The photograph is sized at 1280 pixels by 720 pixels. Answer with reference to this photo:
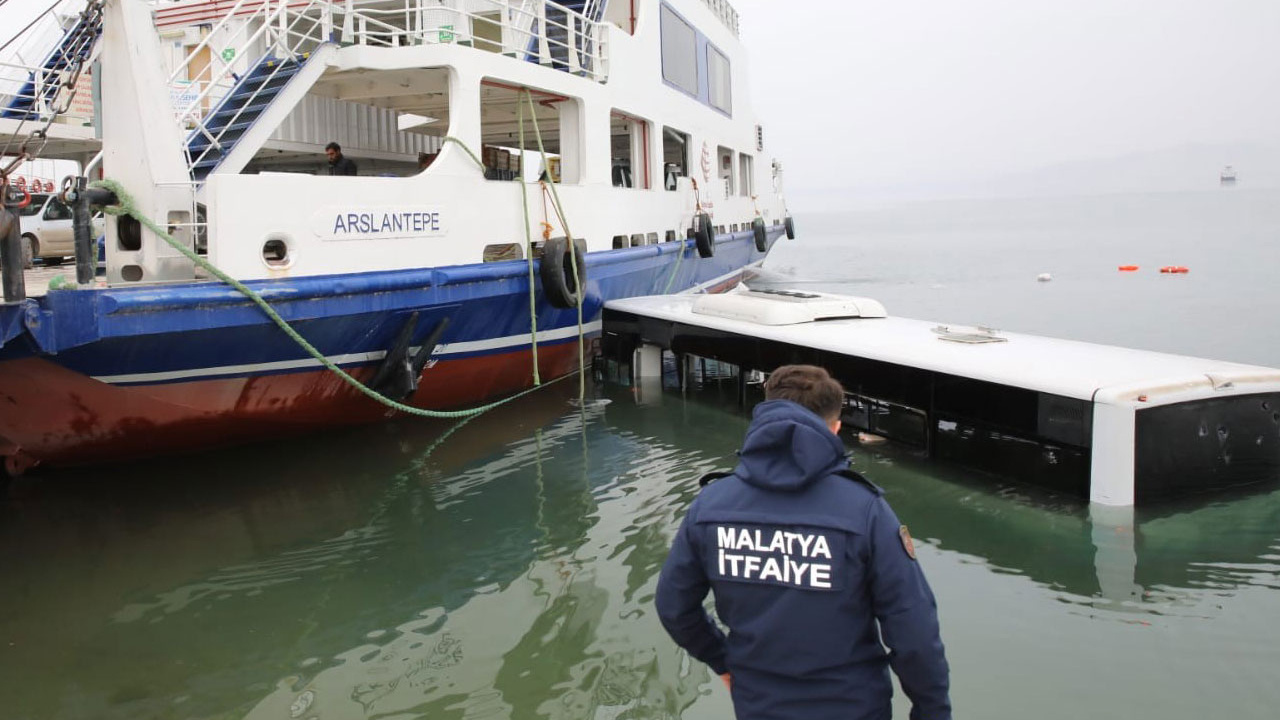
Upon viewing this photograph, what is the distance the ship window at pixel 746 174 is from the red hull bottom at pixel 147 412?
12.5 metres

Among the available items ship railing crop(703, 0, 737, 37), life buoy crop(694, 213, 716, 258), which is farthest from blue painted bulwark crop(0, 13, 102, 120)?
ship railing crop(703, 0, 737, 37)

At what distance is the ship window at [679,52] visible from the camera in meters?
13.3

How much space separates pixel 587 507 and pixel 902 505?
2.06 metres

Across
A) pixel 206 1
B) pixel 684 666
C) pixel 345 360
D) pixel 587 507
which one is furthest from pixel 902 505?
pixel 206 1

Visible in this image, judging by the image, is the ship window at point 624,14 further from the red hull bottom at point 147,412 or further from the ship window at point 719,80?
the red hull bottom at point 147,412

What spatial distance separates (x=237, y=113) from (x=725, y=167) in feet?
37.6

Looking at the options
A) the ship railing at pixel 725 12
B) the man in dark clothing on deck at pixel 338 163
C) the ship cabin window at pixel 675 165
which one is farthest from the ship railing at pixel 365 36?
the ship railing at pixel 725 12

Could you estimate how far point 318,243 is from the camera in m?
7.59

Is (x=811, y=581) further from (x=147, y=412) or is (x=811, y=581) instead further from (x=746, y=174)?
(x=746, y=174)

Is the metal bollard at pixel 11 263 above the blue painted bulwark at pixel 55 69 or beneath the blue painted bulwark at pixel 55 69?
beneath

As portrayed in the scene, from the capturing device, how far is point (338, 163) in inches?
390

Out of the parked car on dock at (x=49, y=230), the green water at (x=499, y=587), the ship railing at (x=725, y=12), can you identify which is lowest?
the green water at (x=499, y=587)

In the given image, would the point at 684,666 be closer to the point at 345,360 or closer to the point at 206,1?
the point at 345,360

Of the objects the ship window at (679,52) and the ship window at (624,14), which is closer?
the ship window at (624,14)
